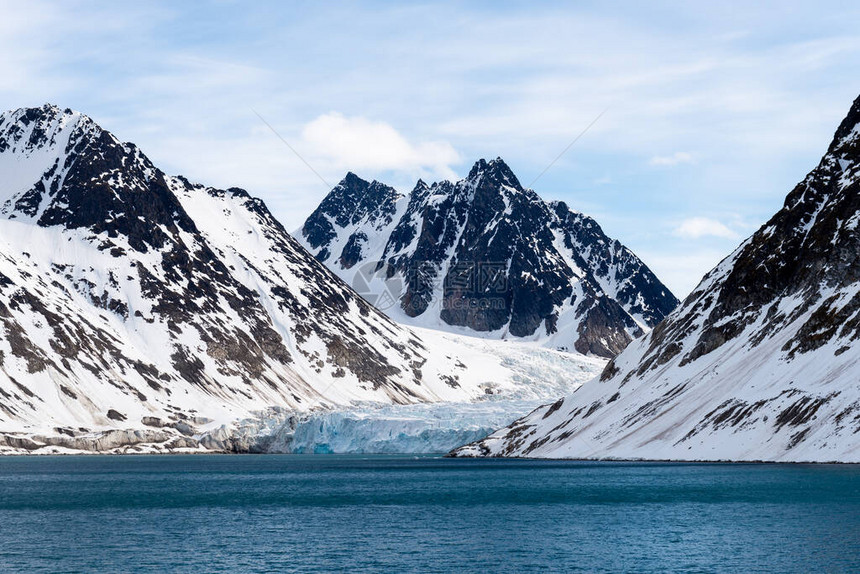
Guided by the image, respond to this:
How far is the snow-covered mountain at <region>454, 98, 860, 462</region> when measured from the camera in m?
132

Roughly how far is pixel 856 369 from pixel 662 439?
1273 inches

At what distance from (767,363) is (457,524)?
86029 millimetres

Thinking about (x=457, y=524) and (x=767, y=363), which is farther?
(x=767, y=363)

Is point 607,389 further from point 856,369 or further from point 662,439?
point 856,369

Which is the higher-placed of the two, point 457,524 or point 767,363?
point 767,363

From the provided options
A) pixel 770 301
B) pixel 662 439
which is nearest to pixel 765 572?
pixel 662 439

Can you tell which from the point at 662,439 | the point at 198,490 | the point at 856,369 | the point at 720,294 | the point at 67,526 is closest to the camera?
the point at 67,526

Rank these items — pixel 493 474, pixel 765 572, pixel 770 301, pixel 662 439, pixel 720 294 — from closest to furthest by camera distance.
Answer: pixel 765 572
pixel 493 474
pixel 662 439
pixel 770 301
pixel 720 294

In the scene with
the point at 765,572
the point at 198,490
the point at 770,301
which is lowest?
the point at 198,490

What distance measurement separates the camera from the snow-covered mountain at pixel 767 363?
433 ft

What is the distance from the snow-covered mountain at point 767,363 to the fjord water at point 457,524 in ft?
33.8

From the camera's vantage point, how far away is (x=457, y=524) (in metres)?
78.7

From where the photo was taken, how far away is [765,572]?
180 ft

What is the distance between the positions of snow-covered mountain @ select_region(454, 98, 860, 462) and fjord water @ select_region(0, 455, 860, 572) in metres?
10.3
